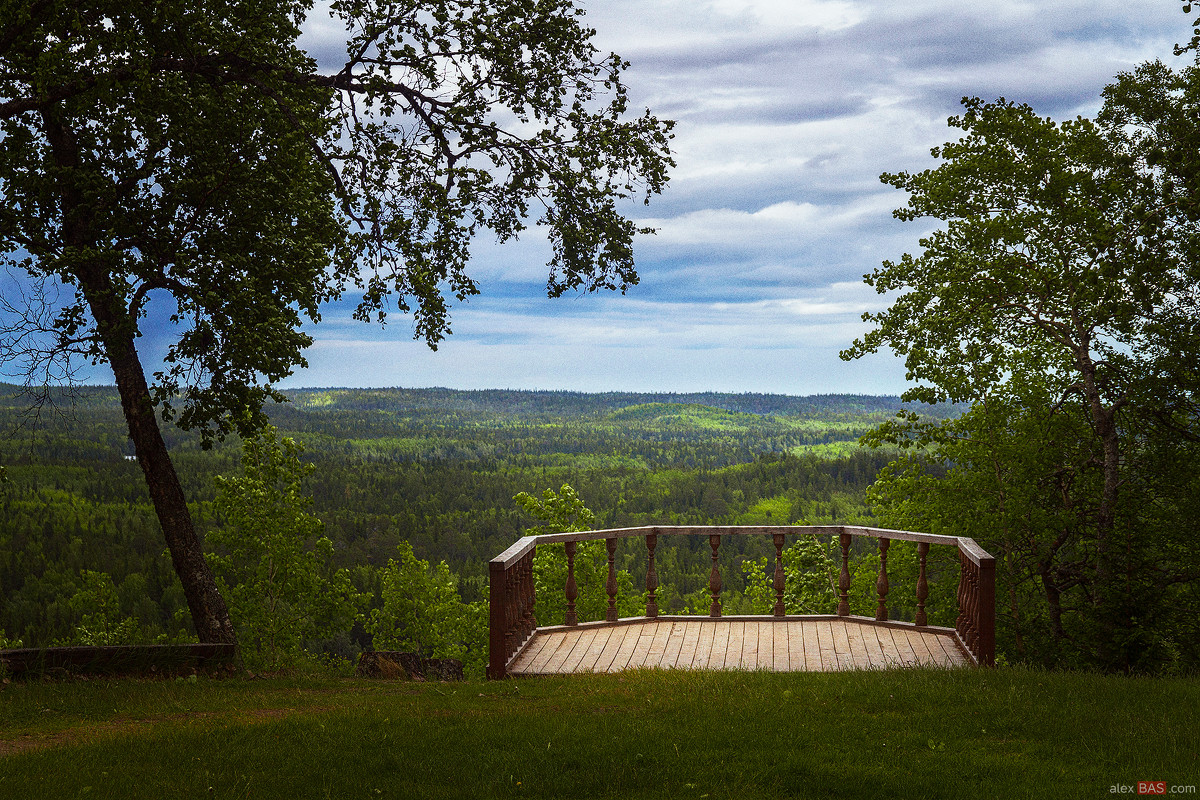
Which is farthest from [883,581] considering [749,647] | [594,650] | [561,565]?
[561,565]

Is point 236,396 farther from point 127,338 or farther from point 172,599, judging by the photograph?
point 172,599

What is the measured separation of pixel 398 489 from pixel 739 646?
98005 mm

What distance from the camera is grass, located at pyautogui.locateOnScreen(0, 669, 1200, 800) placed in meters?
4.64

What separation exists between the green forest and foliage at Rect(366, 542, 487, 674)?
1.97m

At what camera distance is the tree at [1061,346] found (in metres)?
13.1

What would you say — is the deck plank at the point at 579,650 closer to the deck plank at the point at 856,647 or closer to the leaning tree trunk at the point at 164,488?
the deck plank at the point at 856,647

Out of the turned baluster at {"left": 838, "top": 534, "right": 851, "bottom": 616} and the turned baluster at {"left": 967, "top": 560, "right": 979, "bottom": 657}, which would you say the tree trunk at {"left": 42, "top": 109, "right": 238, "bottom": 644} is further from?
the turned baluster at {"left": 967, "top": 560, "right": 979, "bottom": 657}

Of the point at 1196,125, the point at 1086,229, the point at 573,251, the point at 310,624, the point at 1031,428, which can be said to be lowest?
the point at 310,624

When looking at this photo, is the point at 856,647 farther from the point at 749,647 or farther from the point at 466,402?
the point at 466,402

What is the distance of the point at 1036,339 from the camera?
56.3ft

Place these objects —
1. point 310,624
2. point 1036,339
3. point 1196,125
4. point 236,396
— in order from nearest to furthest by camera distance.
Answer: point 236,396 < point 1196,125 < point 1036,339 < point 310,624

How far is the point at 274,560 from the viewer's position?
32.8m

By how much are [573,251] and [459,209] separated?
63.6 inches

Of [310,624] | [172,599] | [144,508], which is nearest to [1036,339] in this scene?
[310,624]
